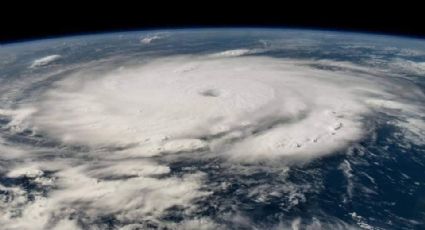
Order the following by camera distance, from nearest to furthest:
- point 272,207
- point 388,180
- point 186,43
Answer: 1. point 272,207
2. point 388,180
3. point 186,43

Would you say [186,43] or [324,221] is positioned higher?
[186,43]

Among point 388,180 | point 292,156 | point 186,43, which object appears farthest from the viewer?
point 186,43

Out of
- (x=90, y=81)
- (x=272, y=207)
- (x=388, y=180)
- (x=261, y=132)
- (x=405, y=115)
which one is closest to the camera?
(x=272, y=207)

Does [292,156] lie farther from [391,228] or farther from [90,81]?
[90,81]

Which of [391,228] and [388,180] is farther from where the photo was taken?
[388,180]

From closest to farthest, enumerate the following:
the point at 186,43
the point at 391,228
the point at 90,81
→ the point at 391,228
the point at 90,81
the point at 186,43

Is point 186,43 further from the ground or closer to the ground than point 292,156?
further from the ground

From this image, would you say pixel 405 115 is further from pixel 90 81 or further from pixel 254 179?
pixel 90 81

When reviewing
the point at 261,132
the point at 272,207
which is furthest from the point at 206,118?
the point at 272,207

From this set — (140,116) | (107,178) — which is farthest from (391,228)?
(140,116)
